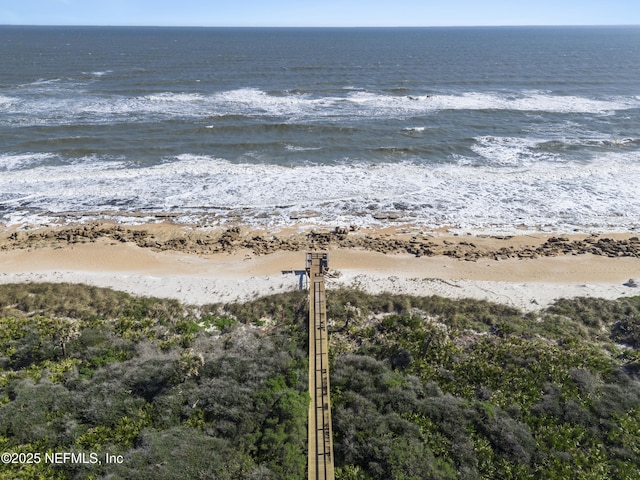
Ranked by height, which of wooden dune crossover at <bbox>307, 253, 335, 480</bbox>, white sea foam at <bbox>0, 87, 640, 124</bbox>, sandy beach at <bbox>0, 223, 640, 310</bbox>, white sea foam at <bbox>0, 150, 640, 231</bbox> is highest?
white sea foam at <bbox>0, 87, 640, 124</bbox>

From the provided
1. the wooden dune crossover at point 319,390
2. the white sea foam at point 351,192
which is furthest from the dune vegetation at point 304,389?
the white sea foam at point 351,192

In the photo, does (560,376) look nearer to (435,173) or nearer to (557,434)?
(557,434)

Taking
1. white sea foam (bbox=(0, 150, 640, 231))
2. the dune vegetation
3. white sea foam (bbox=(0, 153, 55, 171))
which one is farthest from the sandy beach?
white sea foam (bbox=(0, 153, 55, 171))

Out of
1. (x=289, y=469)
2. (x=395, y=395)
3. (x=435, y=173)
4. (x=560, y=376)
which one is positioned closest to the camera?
(x=289, y=469)

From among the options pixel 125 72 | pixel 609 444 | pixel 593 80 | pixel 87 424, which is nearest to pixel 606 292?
pixel 609 444

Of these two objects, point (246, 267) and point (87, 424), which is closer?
point (87, 424)

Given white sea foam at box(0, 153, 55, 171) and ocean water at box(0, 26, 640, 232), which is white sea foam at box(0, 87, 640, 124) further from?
white sea foam at box(0, 153, 55, 171)
